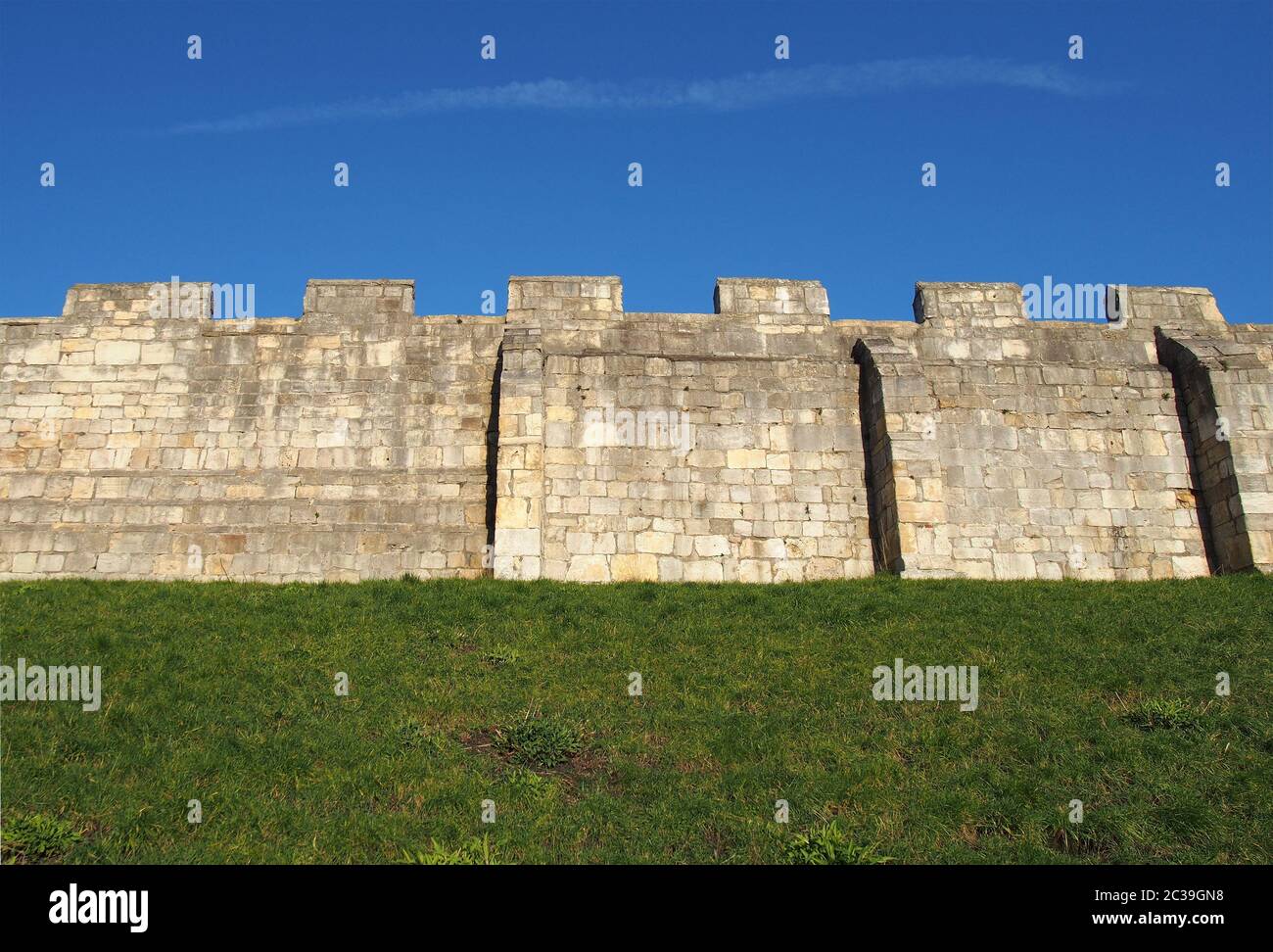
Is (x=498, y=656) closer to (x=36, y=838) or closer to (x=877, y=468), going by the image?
(x=36, y=838)

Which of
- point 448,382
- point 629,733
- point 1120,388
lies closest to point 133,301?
point 448,382

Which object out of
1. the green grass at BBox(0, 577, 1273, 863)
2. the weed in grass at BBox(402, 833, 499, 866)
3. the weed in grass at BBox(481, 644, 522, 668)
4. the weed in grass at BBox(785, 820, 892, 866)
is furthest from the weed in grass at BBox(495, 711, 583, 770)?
the weed in grass at BBox(785, 820, 892, 866)

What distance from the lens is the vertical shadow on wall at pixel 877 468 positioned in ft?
51.3

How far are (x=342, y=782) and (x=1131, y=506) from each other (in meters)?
14.0

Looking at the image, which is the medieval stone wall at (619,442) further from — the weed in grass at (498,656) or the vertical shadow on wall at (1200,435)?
the weed in grass at (498,656)

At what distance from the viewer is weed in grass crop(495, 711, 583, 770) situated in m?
8.52

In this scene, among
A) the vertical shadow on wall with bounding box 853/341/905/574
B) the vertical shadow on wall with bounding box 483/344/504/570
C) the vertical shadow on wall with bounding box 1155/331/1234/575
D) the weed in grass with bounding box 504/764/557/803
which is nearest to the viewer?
the weed in grass with bounding box 504/764/557/803

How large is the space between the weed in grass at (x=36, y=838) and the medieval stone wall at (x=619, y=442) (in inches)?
332

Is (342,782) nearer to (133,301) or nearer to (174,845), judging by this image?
(174,845)

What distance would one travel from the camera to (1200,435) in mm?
16984

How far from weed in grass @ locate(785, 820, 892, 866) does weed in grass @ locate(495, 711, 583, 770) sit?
2.32 meters

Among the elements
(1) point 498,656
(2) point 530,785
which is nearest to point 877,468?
(1) point 498,656

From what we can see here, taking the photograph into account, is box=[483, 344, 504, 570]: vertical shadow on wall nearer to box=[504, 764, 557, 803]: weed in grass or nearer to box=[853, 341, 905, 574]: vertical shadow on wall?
box=[853, 341, 905, 574]: vertical shadow on wall

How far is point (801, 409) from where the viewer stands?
674 inches
